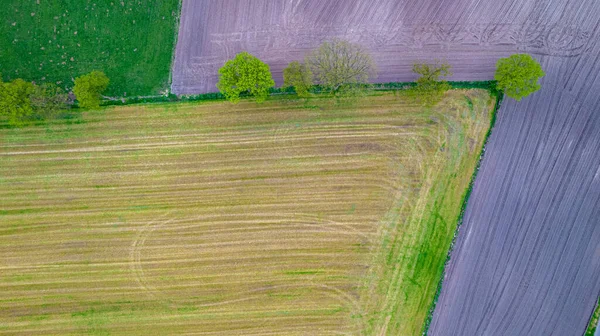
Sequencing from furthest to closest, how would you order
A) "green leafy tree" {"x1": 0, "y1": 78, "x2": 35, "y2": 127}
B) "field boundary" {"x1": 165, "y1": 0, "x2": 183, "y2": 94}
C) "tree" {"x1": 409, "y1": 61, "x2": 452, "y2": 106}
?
"field boundary" {"x1": 165, "y1": 0, "x2": 183, "y2": 94}, "tree" {"x1": 409, "y1": 61, "x2": 452, "y2": 106}, "green leafy tree" {"x1": 0, "y1": 78, "x2": 35, "y2": 127}

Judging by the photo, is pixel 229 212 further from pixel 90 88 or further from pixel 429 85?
pixel 429 85

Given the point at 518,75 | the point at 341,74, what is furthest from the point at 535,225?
the point at 341,74

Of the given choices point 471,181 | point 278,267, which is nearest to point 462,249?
point 471,181

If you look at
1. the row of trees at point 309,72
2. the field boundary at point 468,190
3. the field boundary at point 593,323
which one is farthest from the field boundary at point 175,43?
the field boundary at point 593,323

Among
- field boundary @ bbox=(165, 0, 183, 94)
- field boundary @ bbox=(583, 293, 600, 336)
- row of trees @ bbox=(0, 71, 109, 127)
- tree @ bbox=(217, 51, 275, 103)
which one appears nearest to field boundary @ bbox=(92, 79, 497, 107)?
field boundary @ bbox=(165, 0, 183, 94)

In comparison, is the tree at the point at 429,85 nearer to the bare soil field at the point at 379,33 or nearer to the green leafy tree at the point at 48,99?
the bare soil field at the point at 379,33

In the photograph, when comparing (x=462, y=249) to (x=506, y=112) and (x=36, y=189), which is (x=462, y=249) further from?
(x=36, y=189)

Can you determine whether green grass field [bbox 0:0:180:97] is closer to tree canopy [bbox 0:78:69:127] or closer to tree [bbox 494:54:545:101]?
tree canopy [bbox 0:78:69:127]
